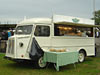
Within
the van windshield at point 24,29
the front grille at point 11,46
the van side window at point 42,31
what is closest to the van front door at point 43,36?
the van side window at point 42,31

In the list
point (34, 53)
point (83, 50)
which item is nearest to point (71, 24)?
point (83, 50)

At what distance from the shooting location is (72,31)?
9.65 m

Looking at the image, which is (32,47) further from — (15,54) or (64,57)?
(64,57)

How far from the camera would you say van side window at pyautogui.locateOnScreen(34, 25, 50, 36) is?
26.4 feet

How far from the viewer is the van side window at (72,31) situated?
878cm

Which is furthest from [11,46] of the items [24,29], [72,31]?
[72,31]

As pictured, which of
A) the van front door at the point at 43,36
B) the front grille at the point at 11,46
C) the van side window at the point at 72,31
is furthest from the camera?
the van side window at the point at 72,31

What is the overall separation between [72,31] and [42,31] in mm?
2261

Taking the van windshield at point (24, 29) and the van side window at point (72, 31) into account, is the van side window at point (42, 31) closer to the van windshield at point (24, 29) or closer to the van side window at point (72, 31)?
the van windshield at point (24, 29)

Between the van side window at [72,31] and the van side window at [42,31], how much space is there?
0.50 meters

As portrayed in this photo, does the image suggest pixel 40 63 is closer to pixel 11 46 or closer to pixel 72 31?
pixel 11 46

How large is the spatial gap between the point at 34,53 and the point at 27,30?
53.1 inches

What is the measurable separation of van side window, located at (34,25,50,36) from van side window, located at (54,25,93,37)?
50 centimetres

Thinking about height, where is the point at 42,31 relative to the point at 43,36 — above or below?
above
